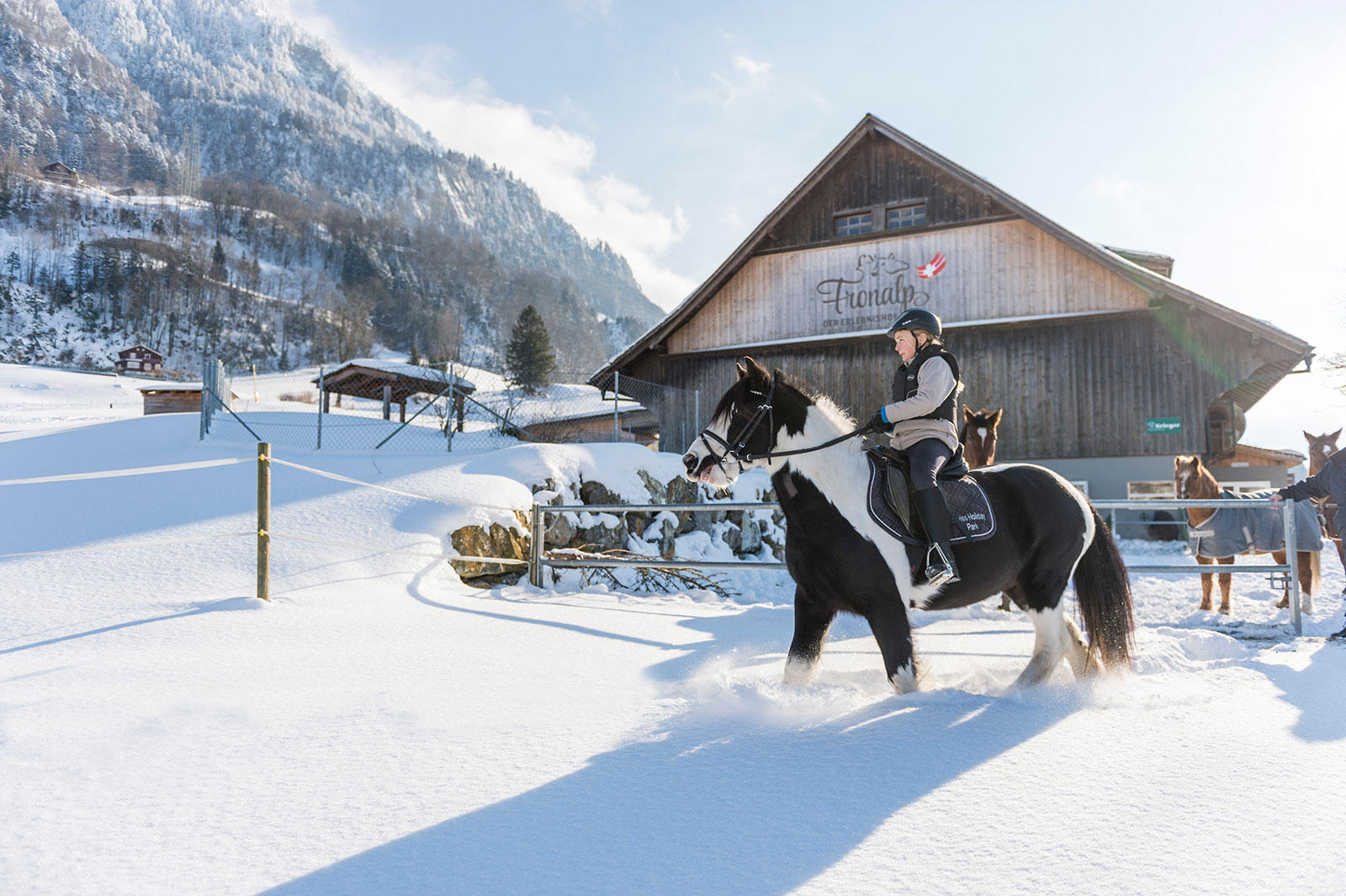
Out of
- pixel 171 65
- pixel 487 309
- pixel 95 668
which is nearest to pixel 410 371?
pixel 95 668

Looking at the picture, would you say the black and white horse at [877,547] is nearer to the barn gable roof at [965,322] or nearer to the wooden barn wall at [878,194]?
the barn gable roof at [965,322]

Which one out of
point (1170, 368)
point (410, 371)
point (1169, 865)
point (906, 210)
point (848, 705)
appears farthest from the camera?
point (410, 371)

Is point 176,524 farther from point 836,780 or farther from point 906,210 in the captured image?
point 906,210


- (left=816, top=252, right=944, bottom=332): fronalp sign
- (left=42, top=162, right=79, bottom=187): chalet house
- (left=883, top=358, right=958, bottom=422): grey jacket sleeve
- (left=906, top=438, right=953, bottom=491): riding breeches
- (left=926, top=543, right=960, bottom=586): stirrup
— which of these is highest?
(left=42, top=162, right=79, bottom=187): chalet house

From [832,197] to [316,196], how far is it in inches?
5901

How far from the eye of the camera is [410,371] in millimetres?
25188

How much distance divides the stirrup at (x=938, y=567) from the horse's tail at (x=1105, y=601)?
1.11 m

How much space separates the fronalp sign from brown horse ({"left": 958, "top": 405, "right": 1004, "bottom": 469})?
729cm

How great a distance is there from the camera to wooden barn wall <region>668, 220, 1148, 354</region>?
44.7ft

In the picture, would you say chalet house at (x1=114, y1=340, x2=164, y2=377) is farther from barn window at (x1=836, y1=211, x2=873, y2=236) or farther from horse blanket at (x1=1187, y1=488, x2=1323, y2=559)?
horse blanket at (x1=1187, y1=488, x2=1323, y2=559)

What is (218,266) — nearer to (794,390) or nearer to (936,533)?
(794,390)

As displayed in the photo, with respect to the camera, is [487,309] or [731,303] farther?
[487,309]

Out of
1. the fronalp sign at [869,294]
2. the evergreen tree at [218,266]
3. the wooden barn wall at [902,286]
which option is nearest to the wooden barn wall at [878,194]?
the wooden barn wall at [902,286]

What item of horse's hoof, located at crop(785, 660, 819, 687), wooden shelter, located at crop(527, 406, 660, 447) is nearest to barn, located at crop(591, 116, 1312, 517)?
wooden shelter, located at crop(527, 406, 660, 447)
